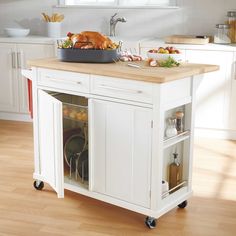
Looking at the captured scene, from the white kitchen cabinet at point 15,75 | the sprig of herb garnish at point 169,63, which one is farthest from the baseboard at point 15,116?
the sprig of herb garnish at point 169,63

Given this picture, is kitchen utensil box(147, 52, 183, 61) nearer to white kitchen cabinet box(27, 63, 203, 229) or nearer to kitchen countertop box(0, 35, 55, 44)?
white kitchen cabinet box(27, 63, 203, 229)

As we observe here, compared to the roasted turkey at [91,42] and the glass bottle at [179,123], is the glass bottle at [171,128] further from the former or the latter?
the roasted turkey at [91,42]

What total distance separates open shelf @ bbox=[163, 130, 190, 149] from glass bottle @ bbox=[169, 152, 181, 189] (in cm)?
12

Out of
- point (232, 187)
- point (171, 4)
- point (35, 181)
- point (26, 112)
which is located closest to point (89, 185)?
point (35, 181)

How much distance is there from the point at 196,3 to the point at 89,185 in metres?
2.71

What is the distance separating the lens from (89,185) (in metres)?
3.27

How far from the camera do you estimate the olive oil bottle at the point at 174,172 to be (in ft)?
10.5

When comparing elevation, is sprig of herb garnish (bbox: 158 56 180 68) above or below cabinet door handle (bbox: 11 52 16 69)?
above

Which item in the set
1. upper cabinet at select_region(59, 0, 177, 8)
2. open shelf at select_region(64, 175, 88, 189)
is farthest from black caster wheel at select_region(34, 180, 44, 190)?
upper cabinet at select_region(59, 0, 177, 8)

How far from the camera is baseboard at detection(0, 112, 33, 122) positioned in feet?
18.1

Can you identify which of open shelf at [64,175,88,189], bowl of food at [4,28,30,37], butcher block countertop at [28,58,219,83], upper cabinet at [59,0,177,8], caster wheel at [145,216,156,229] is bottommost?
caster wheel at [145,216,156,229]

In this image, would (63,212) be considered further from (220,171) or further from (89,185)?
(220,171)

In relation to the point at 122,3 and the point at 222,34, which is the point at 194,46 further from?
the point at 122,3

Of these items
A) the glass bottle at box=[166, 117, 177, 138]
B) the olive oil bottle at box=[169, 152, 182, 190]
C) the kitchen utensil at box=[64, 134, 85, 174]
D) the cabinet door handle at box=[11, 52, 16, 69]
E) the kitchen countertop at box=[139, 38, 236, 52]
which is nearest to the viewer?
the glass bottle at box=[166, 117, 177, 138]
